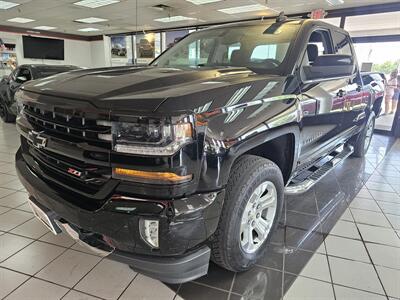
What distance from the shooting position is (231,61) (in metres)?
2.47

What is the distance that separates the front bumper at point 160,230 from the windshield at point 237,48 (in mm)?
1270

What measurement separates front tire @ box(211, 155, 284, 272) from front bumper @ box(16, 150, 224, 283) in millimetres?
142

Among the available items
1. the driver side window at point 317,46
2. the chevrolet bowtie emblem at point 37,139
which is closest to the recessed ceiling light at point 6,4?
the chevrolet bowtie emblem at point 37,139

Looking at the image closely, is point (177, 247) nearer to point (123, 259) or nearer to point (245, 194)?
point (123, 259)

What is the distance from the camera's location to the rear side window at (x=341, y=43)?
3028 mm

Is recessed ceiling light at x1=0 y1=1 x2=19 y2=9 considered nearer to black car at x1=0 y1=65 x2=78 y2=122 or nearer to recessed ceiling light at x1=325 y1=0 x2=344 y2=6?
black car at x1=0 y1=65 x2=78 y2=122

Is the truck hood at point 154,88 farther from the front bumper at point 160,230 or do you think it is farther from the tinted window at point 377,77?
the tinted window at point 377,77

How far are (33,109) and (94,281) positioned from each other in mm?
1081

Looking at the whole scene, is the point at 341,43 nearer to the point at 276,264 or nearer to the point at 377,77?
the point at 377,77

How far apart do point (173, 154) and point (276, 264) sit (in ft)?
4.12

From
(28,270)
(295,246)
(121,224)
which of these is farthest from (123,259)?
(295,246)

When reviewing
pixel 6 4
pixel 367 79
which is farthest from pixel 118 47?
pixel 367 79

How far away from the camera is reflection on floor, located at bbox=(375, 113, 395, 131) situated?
7.20 m

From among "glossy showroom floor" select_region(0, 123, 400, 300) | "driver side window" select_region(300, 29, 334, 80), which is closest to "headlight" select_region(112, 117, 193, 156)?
"glossy showroom floor" select_region(0, 123, 400, 300)
